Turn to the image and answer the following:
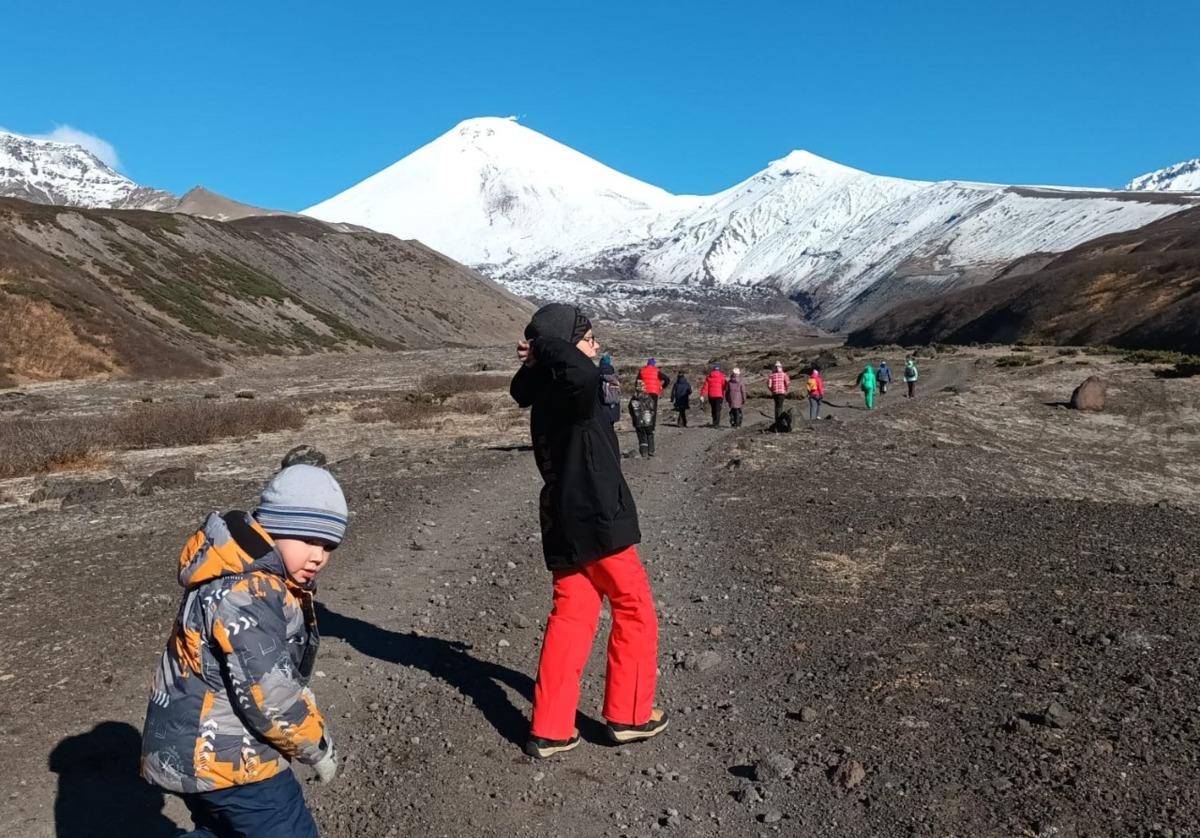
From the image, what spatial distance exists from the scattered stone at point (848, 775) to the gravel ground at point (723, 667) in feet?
0.04

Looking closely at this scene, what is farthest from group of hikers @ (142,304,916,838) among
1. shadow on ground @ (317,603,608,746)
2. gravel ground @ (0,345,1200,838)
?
shadow on ground @ (317,603,608,746)

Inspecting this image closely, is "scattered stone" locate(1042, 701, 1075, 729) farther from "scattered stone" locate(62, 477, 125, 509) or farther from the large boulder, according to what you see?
the large boulder

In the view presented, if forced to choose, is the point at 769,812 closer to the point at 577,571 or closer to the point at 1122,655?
the point at 577,571

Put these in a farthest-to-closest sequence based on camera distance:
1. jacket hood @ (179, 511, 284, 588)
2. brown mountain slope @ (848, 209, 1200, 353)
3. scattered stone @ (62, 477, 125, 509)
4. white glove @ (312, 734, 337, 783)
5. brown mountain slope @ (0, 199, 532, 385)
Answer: brown mountain slope @ (848, 209, 1200, 353) < brown mountain slope @ (0, 199, 532, 385) < scattered stone @ (62, 477, 125, 509) < white glove @ (312, 734, 337, 783) < jacket hood @ (179, 511, 284, 588)

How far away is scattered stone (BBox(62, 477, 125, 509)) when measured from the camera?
13.6 m

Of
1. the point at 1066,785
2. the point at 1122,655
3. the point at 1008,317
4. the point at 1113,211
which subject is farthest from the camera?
the point at 1113,211

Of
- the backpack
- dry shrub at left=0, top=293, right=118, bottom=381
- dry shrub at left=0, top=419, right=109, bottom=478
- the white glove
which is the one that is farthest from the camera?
dry shrub at left=0, top=293, right=118, bottom=381

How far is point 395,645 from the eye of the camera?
6.70 metres

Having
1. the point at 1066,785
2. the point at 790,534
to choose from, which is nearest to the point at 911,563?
the point at 790,534

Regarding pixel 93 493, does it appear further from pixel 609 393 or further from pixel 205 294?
pixel 205 294

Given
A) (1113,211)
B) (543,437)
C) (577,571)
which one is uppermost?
(1113,211)

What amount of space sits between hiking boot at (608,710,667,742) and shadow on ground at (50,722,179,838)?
2.14 metres

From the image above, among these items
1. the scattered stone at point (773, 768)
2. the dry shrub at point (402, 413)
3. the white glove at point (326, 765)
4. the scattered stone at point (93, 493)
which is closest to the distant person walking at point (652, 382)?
the scattered stone at point (93, 493)

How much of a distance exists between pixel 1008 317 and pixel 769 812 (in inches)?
3774
